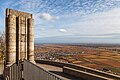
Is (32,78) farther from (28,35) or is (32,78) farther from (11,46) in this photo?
(28,35)

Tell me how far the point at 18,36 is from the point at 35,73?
5.56 m

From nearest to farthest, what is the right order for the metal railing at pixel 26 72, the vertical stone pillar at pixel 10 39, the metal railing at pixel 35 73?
the metal railing at pixel 35 73, the metal railing at pixel 26 72, the vertical stone pillar at pixel 10 39

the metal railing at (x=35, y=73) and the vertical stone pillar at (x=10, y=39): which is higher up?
the vertical stone pillar at (x=10, y=39)

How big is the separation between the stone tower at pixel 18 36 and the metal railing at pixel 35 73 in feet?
8.04

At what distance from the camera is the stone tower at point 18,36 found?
13914mm

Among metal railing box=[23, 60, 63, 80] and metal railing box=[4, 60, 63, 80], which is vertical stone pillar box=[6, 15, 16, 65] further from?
metal railing box=[23, 60, 63, 80]

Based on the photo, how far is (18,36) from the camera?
14.4 metres

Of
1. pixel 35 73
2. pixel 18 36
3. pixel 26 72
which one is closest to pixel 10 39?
pixel 18 36

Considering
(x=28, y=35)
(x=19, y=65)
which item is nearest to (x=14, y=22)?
(x=28, y=35)

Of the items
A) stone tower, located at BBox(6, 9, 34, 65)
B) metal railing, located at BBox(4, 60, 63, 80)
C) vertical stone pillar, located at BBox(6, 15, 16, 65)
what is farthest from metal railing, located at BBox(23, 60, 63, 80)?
stone tower, located at BBox(6, 9, 34, 65)

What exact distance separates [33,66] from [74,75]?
4.79 m

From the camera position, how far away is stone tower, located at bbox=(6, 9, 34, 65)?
1391 cm

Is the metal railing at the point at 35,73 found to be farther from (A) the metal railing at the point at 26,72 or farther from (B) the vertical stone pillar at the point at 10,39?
(B) the vertical stone pillar at the point at 10,39

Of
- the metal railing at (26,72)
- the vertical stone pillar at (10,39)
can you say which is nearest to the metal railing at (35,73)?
the metal railing at (26,72)
